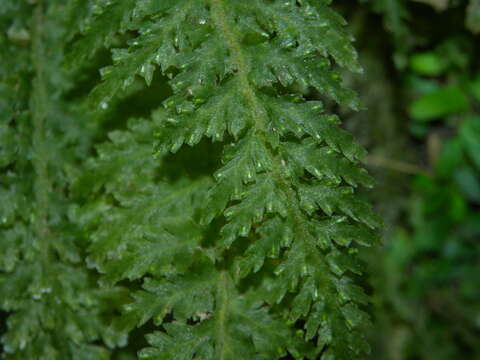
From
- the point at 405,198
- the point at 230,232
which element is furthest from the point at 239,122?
the point at 405,198

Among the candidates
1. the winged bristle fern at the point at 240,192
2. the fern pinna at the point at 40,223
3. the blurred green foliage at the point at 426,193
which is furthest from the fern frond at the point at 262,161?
the blurred green foliage at the point at 426,193

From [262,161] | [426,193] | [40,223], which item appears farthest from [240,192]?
[426,193]

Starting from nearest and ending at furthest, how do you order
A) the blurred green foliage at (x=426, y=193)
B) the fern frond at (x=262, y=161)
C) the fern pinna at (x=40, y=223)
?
the fern frond at (x=262, y=161) < the fern pinna at (x=40, y=223) < the blurred green foliage at (x=426, y=193)

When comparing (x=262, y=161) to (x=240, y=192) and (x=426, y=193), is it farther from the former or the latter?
(x=426, y=193)

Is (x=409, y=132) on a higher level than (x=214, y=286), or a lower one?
lower

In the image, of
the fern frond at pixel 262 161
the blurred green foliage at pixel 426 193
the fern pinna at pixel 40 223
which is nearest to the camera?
the fern frond at pixel 262 161

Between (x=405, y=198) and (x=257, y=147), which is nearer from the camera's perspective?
(x=257, y=147)

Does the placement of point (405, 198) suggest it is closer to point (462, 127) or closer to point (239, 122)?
point (462, 127)

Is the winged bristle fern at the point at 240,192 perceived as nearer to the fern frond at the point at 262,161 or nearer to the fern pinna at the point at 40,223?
the fern frond at the point at 262,161

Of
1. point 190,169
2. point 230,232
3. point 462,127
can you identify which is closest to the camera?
point 230,232
